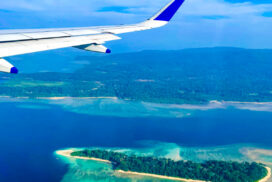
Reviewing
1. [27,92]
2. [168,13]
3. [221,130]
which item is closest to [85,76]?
[27,92]

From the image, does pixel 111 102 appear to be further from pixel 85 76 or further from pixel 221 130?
pixel 85 76

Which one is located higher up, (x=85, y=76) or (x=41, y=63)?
(x=41, y=63)

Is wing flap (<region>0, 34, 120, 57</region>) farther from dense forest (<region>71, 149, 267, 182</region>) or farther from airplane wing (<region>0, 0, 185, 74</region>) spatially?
dense forest (<region>71, 149, 267, 182</region>)

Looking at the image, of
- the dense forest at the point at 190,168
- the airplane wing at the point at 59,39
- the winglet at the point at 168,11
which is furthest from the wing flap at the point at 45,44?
the dense forest at the point at 190,168

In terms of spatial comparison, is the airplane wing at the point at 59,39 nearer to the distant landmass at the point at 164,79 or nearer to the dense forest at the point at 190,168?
the dense forest at the point at 190,168

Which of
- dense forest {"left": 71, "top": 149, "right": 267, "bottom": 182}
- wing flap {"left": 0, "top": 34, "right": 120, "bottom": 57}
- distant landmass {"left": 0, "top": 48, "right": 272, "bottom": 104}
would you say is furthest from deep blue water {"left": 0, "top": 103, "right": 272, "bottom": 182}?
wing flap {"left": 0, "top": 34, "right": 120, "bottom": 57}

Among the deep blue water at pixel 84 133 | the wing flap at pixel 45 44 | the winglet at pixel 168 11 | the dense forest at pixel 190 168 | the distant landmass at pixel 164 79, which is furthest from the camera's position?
the distant landmass at pixel 164 79

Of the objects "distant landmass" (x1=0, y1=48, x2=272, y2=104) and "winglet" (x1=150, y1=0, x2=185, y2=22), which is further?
"distant landmass" (x1=0, y1=48, x2=272, y2=104)
